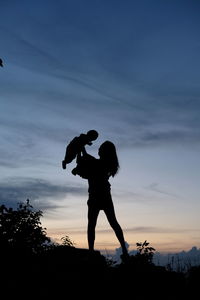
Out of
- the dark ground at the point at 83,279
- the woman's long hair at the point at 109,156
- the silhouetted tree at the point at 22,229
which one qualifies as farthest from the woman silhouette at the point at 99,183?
the silhouetted tree at the point at 22,229

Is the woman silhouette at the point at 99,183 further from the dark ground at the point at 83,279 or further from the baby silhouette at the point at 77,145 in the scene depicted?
the dark ground at the point at 83,279

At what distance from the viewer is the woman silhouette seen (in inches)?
309

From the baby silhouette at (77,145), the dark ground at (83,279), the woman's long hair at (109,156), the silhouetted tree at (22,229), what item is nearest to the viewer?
the dark ground at (83,279)

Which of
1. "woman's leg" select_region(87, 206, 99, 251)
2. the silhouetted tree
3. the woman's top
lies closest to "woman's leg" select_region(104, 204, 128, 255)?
the woman's top

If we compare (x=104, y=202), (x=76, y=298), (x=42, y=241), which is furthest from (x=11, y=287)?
(x=42, y=241)

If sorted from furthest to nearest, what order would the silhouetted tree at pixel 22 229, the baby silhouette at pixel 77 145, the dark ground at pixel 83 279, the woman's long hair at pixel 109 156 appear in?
the silhouetted tree at pixel 22 229 < the woman's long hair at pixel 109 156 < the baby silhouette at pixel 77 145 < the dark ground at pixel 83 279

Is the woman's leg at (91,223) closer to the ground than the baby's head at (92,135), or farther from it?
closer to the ground

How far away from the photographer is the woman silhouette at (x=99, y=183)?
25.8 ft

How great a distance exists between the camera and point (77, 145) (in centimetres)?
777

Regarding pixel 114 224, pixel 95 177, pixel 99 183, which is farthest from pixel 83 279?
pixel 95 177

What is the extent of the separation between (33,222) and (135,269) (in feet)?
28.1

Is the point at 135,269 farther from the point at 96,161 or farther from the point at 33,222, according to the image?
the point at 33,222

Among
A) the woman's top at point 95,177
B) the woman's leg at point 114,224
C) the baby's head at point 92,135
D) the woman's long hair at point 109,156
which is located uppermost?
the baby's head at point 92,135

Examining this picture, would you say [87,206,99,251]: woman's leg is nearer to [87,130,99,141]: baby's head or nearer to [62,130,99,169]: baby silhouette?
[62,130,99,169]: baby silhouette
